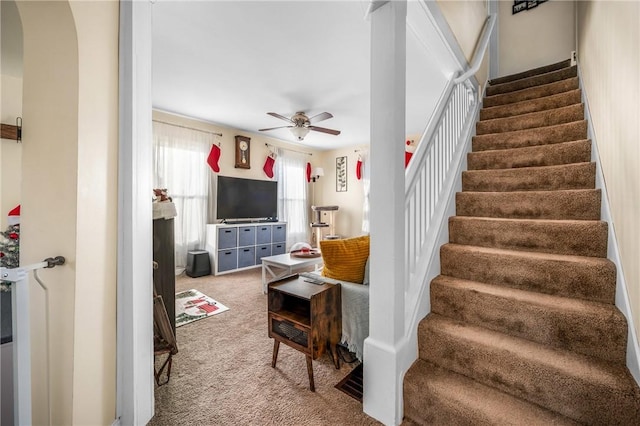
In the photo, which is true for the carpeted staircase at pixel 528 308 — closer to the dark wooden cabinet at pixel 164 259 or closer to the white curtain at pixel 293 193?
the dark wooden cabinet at pixel 164 259

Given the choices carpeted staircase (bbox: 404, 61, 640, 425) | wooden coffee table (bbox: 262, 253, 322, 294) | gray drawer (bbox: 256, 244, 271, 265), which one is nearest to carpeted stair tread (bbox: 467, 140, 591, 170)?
carpeted staircase (bbox: 404, 61, 640, 425)

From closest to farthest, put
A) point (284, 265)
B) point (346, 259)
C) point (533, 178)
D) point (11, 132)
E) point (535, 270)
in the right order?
point (535, 270), point (11, 132), point (533, 178), point (346, 259), point (284, 265)

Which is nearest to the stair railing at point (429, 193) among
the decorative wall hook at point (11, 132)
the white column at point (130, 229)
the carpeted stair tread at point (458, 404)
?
the carpeted stair tread at point (458, 404)

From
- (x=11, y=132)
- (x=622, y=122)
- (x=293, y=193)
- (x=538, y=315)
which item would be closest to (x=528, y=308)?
(x=538, y=315)

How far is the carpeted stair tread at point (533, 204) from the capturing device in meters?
1.54

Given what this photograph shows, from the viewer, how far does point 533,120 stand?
2.32m

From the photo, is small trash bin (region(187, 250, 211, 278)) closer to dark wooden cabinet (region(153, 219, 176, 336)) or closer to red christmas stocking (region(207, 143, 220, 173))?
red christmas stocking (region(207, 143, 220, 173))

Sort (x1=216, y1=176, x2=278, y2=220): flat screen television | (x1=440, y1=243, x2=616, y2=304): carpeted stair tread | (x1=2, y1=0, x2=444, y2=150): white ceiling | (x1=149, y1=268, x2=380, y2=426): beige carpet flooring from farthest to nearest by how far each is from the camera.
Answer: (x1=216, y1=176, x2=278, y2=220): flat screen television, (x1=2, y1=0, x2=444, y2=150): white ceiling, (x1=149, y1=268, x2=380, y2=426): beige carpet flooring, (x1=440, y1=243, x2=616, y2=304): carpeted stair tread

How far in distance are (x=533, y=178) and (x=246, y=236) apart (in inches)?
158

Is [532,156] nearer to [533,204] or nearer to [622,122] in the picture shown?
[533,204]

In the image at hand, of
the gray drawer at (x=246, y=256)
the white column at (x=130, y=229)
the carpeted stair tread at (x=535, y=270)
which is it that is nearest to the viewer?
the white column at (x=130, y=229)

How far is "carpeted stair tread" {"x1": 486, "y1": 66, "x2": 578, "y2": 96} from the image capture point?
2695 millimetres

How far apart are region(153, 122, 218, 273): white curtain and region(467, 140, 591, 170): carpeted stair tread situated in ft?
13.2

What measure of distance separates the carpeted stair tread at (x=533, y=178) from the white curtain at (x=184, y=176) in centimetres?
401
